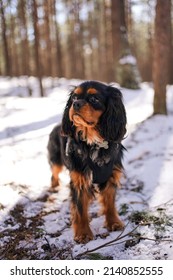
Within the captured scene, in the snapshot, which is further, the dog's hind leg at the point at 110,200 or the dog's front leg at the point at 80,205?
the dog's hind leg at the point at 110,200

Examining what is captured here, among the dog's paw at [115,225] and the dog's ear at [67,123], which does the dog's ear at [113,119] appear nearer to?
the dog's ear at [67,123]

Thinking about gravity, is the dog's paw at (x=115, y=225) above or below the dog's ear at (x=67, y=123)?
below

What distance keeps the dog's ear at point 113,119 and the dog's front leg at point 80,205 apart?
0.55 metres

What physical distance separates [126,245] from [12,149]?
12.4 ft

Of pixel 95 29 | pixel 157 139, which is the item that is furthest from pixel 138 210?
pixel 95 29

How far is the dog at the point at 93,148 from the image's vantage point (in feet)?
12.2

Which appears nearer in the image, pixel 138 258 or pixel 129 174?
pixel 138 258

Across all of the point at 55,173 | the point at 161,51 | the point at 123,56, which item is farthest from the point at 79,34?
the point at 55,173

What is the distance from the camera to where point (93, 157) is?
3.92 m

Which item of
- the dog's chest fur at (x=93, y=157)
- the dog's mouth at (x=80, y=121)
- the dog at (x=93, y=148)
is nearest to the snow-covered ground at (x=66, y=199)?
the dog at (x=93, y=148)

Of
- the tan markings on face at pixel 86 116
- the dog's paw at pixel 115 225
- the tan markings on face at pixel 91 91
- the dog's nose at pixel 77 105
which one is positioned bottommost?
the dog's paw at pixel 115 225
